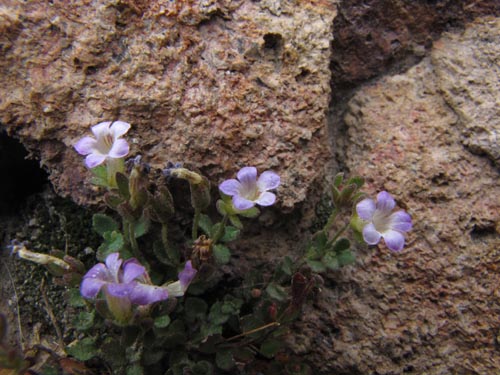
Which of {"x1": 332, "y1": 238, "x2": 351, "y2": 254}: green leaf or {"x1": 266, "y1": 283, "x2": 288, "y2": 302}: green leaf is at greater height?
{"x1": 332, "y1": 238, "x2": 351, "y2": 254}: green leaf

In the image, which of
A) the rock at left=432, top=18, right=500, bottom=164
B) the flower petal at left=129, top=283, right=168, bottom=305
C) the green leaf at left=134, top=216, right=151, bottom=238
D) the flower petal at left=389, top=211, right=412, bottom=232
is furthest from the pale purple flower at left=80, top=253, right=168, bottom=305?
the rock at left=432, top=18, right=500, bottom=164

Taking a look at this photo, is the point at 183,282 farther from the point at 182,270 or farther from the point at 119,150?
the point at 119,150

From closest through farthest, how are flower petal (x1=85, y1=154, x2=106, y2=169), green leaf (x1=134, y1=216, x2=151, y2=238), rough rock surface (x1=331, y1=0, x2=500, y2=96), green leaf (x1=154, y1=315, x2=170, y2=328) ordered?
flower petal (x1=85, y1=154, x2=106, y2=169)
green leaf (x1=154, y1=315, x2=170, y2=328)
green leaf (x1=134, y1=216, x2=151, y2=238)
rough rock surface (x1=331, y1=0, x2=500, y2=96)

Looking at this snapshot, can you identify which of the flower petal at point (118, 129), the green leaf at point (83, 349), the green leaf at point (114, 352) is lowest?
the green leaf at point (83, 349)

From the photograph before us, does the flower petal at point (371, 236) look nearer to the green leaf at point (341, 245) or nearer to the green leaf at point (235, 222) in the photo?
the green leaf at point (341, 245)

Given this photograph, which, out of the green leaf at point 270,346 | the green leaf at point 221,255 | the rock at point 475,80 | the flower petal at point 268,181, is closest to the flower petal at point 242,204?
the flower petal at point 268,181

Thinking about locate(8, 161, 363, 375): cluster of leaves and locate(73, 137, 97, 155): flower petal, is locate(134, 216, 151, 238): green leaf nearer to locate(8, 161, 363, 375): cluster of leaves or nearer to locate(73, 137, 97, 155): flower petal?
locate(8, 161, 363, 375): cluster of leaves

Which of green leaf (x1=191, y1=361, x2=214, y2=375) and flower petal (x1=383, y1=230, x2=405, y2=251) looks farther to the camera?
green leaf (x1=191, y1=361, x2=214, y2=375)
